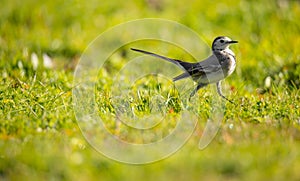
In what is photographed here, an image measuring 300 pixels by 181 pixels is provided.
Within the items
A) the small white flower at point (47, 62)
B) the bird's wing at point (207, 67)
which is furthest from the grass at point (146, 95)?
the bird's wing at point (207, 67)

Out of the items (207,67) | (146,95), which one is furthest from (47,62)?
(207,67)

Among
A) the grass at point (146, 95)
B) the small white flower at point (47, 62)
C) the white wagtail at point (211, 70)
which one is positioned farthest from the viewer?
the small white flower at point (47, 62)

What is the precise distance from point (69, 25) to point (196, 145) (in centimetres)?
502

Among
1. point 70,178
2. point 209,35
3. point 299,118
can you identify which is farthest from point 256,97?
point 209,35

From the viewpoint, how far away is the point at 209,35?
361 inches

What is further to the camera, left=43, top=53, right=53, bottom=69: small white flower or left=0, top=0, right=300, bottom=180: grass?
left=43, top=53, right=53, bottom=69: small white flower

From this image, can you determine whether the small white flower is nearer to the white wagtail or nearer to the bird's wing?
the white wagtail

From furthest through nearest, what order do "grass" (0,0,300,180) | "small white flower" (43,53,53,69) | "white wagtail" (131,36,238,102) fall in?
"small white flower" (43,53,53,69) → "white wagtail" (131,36,238,102) → "grass" (0,0,300,180)

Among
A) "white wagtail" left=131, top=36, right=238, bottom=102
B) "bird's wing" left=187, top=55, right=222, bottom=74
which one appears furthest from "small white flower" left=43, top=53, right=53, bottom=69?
"bird's wing" left=187, top=55, right=222, bottom=74

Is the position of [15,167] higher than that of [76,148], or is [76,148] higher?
[76,148]

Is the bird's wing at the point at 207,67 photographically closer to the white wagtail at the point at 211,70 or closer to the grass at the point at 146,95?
the white wagtail at the point at 211,70

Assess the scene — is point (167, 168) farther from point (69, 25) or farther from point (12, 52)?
point (69, 25)

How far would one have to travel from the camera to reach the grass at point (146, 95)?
452 cm

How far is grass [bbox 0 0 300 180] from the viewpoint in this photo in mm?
4520
